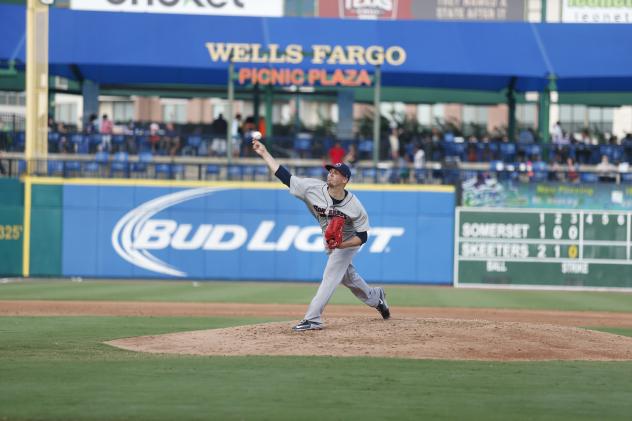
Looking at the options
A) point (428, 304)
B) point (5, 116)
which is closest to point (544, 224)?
point (428, 304)

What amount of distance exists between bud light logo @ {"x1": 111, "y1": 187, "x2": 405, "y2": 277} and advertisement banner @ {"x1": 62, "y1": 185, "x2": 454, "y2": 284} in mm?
25

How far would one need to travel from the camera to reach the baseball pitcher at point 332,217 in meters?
11.7

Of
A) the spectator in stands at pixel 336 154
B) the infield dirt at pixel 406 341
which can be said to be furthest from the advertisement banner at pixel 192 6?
the infield dirt at pixel 406 341

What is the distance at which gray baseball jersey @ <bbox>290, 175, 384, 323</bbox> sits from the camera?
11.9 metres

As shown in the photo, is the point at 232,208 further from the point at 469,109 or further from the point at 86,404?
the point at 469,109

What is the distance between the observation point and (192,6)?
33.3 m

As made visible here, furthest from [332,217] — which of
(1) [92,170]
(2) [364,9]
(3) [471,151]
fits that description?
(2) [364,9]

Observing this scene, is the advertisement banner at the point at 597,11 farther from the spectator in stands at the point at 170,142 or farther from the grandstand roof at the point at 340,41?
the spectator in stands at the point at 170,142

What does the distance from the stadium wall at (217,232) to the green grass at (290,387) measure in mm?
15007

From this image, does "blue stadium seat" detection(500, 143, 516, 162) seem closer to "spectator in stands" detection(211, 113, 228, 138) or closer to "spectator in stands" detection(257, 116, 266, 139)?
"spectator in stands" detection(257, 116, 266, 139)

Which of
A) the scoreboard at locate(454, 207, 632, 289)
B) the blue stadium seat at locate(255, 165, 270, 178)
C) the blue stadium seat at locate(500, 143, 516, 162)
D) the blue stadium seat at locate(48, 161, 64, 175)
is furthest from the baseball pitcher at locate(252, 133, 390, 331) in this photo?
the blue stadium seat at locate(500, 143, 516, 162)

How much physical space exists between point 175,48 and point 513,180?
35.8 feet

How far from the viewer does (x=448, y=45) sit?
3206cm

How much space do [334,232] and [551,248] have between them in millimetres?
16086
